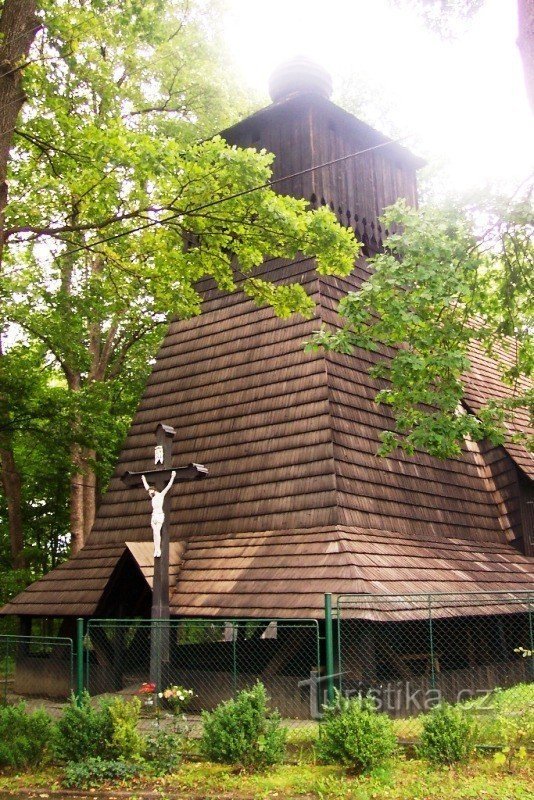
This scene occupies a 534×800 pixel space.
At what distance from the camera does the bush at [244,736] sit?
7.18 meters

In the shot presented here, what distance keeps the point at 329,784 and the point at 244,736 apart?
97 cm

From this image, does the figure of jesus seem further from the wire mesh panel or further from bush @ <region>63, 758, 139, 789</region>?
bush @ <region>63, 758, 139, 789</region>

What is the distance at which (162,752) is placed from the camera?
7422 mm

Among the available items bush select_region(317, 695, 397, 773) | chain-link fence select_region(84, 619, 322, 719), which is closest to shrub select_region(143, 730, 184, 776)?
bush select_region(317, 695, 397, 773)

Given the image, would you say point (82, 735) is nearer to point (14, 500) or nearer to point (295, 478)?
point (295, 478)

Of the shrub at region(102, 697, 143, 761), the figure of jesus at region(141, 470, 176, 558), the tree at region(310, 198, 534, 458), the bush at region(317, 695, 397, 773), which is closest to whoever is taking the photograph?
the bush at region(317, 695, 397, 773)

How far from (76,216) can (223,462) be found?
4.43 metres

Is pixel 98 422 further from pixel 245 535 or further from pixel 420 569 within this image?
pixel 420 569

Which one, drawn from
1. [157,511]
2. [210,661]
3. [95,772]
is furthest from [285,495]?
[95,772]

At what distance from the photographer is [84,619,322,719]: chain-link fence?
9875mm

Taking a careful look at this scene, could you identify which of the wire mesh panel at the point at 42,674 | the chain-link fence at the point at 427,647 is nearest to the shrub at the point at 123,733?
the chain-link fence at the point at 427,647

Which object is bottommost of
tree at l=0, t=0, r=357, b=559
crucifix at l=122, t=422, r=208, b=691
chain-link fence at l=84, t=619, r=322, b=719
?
chain-link fence at l=84, t=619, r=322, b=719

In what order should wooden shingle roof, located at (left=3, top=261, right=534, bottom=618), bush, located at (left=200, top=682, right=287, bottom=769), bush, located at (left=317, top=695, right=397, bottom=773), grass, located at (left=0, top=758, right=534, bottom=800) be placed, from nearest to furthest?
1. grass, located at (left=0, top=758, right=534, bottom=800)
2. bush, located at (left=317, top=695, right=397, bottom=773)
3. bush, located at (left=200, top=682, right=287, bottom=769)
4. wooden shingle roof, located at (left=3, top=261, right=534, bottom=618)

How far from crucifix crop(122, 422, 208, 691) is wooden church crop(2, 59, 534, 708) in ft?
1.59
